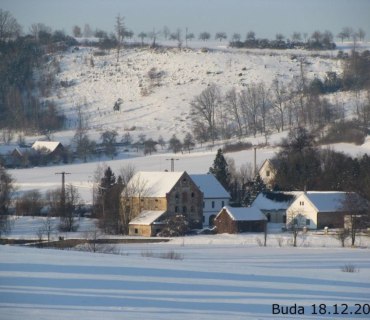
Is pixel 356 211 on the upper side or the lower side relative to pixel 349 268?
upper

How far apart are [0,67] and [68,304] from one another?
105m

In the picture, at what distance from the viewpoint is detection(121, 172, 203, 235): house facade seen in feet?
157

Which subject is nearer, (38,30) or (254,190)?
(254,190)

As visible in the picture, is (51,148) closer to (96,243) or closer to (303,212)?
(303,212)

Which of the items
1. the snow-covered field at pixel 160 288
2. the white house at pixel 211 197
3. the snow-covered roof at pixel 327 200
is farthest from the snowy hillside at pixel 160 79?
the snow-covered field at pixel 160 288

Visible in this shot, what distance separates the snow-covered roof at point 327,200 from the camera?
152 feet

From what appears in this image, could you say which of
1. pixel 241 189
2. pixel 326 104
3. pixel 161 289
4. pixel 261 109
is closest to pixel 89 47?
pixel 261 109

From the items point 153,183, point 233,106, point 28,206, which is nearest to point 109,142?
point 233,106

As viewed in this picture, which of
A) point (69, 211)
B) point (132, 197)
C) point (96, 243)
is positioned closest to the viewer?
point (96, 243)

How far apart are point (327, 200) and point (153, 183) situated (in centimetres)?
945

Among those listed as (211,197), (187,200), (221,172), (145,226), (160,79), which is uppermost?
(160,79)

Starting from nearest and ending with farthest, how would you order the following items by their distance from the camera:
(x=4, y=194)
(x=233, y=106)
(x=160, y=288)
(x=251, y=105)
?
(x=160, y=288), (x=4, y=194), (x=251, y=105), (x=233, y=106)

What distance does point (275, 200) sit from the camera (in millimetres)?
50219

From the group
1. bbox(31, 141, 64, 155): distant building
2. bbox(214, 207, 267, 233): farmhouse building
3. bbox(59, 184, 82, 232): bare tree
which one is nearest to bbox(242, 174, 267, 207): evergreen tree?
bbox(214, 207, 267, 233): farmhouse building
